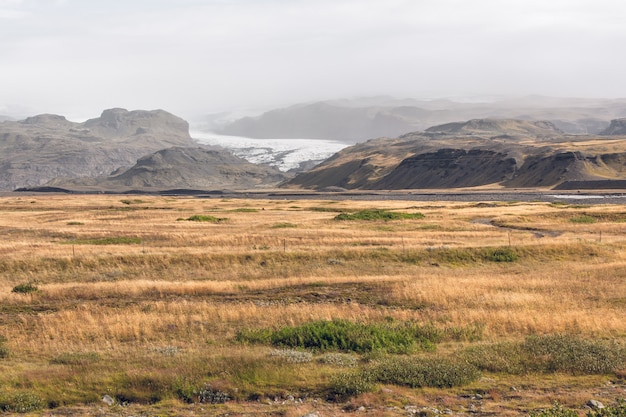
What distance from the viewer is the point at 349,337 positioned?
18.4 m

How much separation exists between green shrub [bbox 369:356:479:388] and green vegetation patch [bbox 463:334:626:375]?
99 cm

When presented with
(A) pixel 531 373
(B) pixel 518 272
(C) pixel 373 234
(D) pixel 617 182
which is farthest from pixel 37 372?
(D) pixel 617 182

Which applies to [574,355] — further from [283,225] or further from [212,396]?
[283,225]

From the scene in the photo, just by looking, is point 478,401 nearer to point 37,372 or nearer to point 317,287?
point 37,372

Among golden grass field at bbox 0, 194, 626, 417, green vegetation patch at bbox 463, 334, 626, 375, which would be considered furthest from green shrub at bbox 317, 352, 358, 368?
green vegetation patch at bbox 463, 334, 626, 375

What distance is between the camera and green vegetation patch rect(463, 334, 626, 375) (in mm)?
15344

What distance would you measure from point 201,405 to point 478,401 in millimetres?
6262

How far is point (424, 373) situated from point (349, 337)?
404 cm

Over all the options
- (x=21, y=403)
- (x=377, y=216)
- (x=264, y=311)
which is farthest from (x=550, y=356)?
(x=377, y=216)

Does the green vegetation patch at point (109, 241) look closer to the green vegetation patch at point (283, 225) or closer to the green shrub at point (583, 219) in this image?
the green vegetation patch at point (283, 225)

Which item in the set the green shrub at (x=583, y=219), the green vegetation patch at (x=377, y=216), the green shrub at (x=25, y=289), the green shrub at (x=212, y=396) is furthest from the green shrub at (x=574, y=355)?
the green shrub at (x=583, y=219)

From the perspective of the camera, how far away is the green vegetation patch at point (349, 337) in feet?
58.2

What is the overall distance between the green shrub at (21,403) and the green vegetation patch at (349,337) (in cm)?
697

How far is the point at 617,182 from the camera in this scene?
7200 inches
